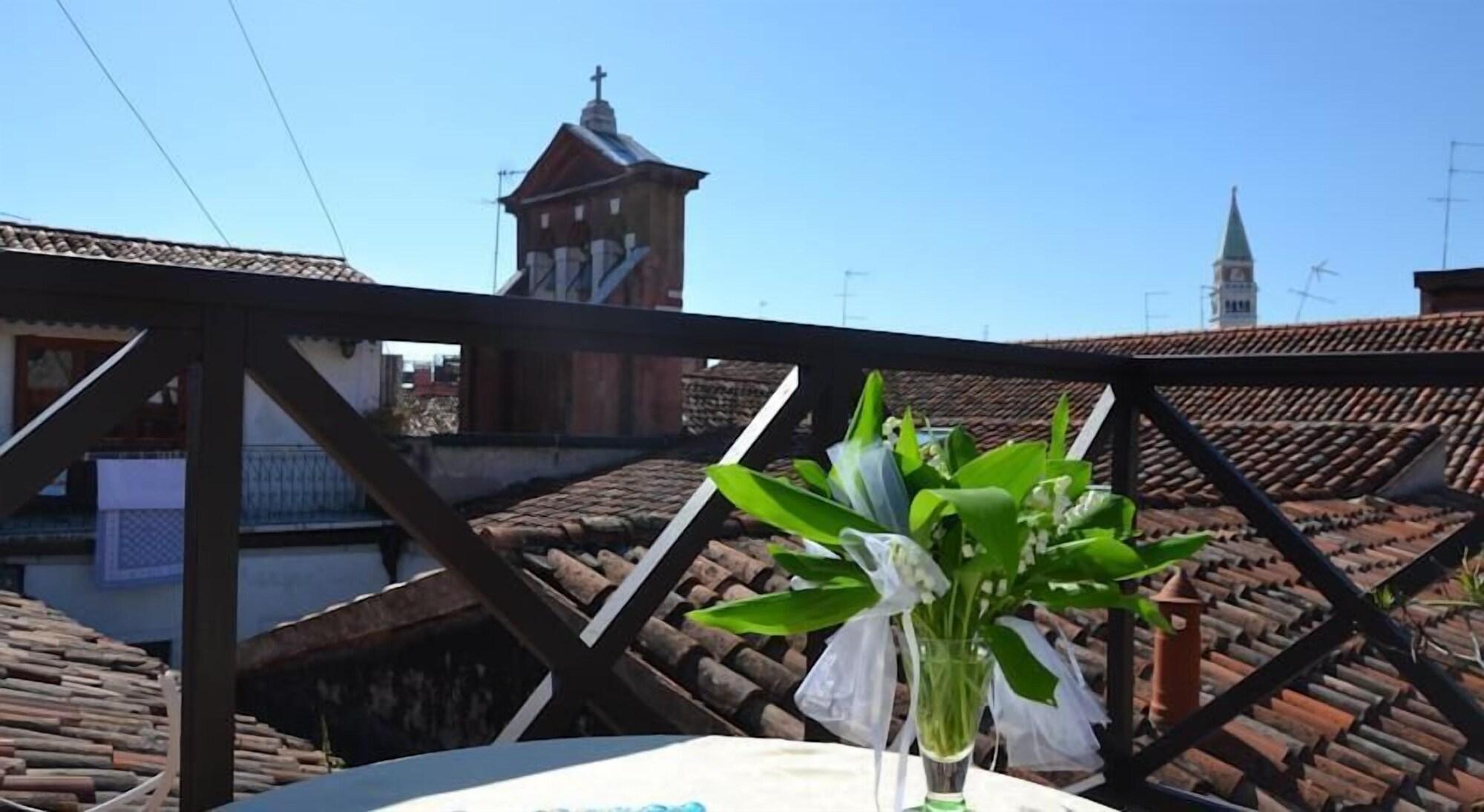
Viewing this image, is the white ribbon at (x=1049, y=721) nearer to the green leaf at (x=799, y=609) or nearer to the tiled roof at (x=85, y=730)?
the green leaf at (x=799, y=609)

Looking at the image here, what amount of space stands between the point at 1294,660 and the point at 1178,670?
1726mm

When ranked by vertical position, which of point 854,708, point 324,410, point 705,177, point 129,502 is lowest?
point 129,502

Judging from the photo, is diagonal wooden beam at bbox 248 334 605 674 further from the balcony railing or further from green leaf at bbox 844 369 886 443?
the balcony railing

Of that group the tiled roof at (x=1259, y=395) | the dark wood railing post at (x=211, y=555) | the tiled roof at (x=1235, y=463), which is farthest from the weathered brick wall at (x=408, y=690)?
the tiled roof at (x=1259, y=395)

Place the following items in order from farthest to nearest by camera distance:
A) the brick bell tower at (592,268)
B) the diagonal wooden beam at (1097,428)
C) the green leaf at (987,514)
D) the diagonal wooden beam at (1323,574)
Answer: the brick bell tower at (592,268) < the diagonal wooden beam at (1097,428) < the diagonal wooden beam at (1323,574) < the green leaf at (987,514)

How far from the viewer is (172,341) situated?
1.07m

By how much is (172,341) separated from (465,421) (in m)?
13.3

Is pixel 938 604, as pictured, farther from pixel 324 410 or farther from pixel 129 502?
pixel 129 502

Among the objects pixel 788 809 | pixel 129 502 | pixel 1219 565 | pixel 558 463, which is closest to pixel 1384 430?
pixel 1219 565

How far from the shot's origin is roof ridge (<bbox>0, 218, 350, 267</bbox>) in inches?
545

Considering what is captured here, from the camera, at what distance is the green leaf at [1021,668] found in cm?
84

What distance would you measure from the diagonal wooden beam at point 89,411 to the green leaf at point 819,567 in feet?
1.95

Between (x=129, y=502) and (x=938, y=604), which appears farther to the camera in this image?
(x=129, y=502)

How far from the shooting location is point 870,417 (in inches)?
38.0
